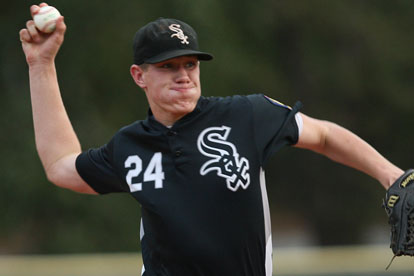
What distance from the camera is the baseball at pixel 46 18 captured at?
3.85 m

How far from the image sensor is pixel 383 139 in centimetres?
1708

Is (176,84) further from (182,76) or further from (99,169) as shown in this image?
(99,169)

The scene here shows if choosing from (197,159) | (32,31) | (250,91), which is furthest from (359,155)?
(250,91)

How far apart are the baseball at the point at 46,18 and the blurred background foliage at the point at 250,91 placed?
27.3 feet

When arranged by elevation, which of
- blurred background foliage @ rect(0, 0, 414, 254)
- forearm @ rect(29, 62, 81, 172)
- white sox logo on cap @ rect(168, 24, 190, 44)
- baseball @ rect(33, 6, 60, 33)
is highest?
baseball @ rect(33, 6, 60, 33)

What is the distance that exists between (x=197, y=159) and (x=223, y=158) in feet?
0.38

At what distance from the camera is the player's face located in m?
3.67

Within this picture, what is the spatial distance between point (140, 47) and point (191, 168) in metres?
0.60

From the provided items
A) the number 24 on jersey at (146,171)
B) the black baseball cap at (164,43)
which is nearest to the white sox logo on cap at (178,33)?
the black baseball cap at (164,43)

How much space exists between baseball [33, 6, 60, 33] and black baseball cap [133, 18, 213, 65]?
40cm

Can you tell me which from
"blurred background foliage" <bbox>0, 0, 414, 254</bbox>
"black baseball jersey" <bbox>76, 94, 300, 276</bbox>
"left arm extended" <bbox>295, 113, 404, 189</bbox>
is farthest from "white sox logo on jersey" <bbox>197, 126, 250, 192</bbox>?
"blurred background foliage" <bbox>0, 0, 414, 254</bbox>

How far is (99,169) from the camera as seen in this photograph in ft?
12.9

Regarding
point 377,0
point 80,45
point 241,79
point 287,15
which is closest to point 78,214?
point 80,45

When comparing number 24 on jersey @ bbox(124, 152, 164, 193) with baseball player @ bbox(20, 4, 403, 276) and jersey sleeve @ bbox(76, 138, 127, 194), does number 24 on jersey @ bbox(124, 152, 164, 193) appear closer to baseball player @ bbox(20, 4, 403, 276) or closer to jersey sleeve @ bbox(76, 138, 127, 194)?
baseball player @ bbox(20, 4, 403, 276)
